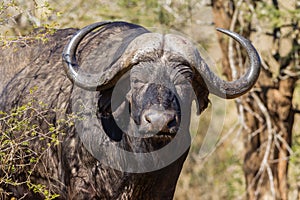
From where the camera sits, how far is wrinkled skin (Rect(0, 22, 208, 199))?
214 inches

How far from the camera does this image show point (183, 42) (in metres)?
5.94

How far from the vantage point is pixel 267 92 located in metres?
10.3

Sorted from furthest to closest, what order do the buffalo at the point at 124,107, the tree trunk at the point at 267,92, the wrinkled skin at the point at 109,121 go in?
1. the tree trunk at the point at 267,92
2. the buffalo at the point at 124,107
3. the wrinkled skin at the point at 109,121

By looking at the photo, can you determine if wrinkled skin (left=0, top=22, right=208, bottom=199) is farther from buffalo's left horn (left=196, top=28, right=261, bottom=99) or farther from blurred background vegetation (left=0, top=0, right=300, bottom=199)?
blurred background vegetation (left=0, top=0, right=300, bottom=199)

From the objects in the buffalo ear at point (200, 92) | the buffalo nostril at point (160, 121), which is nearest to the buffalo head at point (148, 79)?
the buffalo ear at point (200, 92)

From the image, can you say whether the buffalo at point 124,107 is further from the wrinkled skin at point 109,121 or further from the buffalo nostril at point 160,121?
the buffalo nostril at point 160,121

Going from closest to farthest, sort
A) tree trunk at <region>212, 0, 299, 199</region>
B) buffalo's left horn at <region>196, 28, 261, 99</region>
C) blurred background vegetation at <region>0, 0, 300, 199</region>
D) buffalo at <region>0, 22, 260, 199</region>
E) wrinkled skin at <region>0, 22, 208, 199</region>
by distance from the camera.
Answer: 1. wrinkled skin at <region>0, 22, 208, 199</region>
2. buffalo at <region>0, 22, 260, 199</region>
3. buffalo's left horn at <region>196, 28, 261, 99</region>
4. tree trunk at <region>212, 0, 299, 199</region>
5. blurred background vegetation at <region>0, 0, 300, 199</region>

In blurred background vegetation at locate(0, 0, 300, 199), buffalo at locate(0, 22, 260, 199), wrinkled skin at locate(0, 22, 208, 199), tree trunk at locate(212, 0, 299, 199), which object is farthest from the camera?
blurred background vegetation at locate(0, 0, 300, 199)

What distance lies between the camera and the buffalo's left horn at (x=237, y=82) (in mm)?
5930

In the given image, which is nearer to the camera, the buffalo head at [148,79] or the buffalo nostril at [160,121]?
the buffalo nostril at [160,121]

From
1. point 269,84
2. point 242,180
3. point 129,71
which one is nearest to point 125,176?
point 129,71

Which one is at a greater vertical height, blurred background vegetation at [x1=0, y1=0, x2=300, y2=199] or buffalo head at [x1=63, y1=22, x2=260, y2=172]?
buffalo head at [x1=63, y1=22, x2=260, y2=172]

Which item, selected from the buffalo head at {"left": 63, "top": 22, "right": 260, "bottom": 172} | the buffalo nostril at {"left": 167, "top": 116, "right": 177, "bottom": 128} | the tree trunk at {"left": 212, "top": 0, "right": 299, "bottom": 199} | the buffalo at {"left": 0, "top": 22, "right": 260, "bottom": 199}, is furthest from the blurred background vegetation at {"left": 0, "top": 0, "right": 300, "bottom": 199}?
the buffalo nostril at {"left": 167, "top": 116, "right": 177, "bottom": 128}

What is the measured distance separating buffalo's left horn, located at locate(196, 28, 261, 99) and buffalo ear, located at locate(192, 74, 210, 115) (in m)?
0.05
